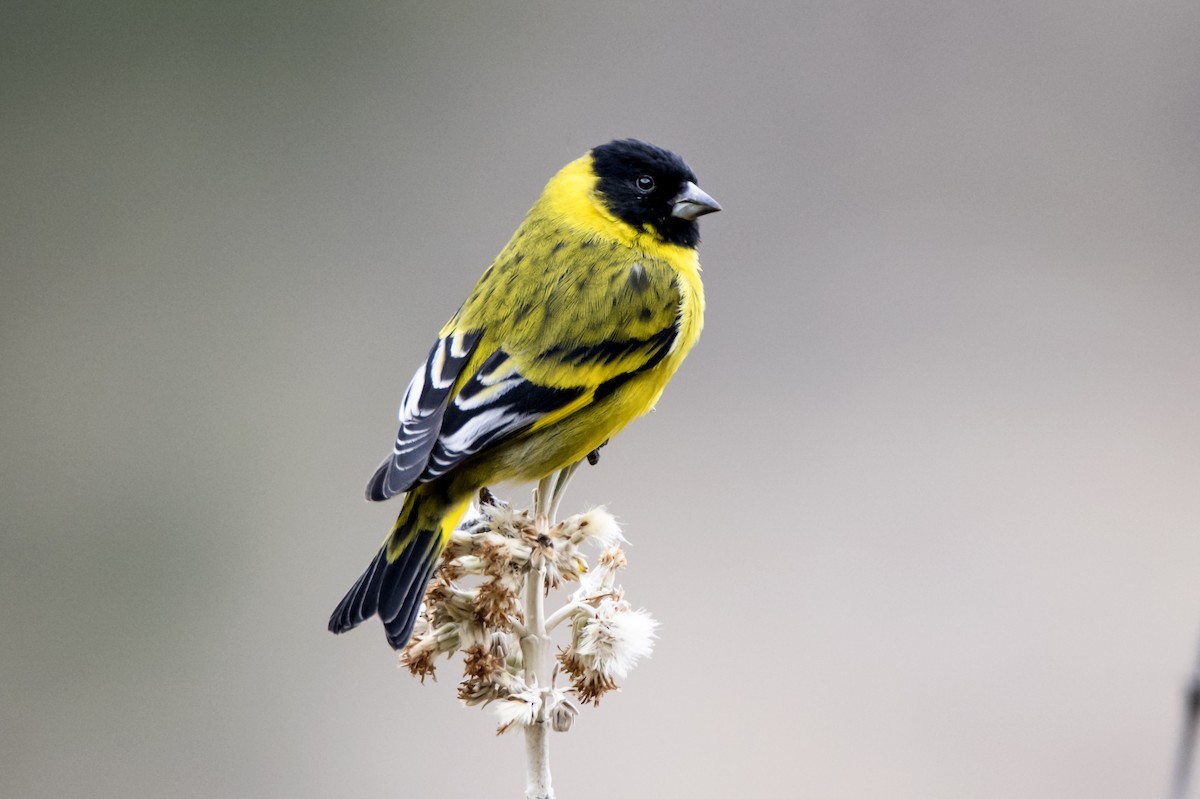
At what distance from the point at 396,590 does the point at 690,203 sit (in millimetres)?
1344

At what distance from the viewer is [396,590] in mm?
1964

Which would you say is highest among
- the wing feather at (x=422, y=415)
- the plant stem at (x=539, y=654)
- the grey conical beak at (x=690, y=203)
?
the grey conical beak at (x=690, y=203)

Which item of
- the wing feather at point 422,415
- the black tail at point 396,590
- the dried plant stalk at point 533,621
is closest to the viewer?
the dried plant stalk at point 533,621

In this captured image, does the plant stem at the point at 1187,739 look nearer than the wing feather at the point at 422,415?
Yes

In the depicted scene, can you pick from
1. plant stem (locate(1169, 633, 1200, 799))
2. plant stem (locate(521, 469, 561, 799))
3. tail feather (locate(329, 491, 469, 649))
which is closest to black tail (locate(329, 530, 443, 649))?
tail feather (locate(329, 491, 469, 649))

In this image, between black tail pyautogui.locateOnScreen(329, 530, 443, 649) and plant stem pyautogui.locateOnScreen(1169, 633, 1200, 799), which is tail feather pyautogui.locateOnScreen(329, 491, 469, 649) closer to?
black tail pyautogui.locateOnScreen(329, 530, 443, 649)

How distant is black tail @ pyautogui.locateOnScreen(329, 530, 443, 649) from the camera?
74.4 inches

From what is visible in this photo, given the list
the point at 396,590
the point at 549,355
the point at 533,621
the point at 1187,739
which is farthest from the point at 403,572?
the point at 1187,739

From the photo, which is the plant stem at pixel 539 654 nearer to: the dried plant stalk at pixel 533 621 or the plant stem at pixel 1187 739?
the dried plant stalk at pixel 533 621

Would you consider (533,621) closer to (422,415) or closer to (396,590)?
(396,590)

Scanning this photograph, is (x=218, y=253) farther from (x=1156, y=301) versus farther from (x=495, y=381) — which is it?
(x=1156, y=301)

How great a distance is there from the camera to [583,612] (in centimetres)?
172

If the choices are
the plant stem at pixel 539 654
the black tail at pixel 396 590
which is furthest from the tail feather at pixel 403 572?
the plant stem at pixel 539 654

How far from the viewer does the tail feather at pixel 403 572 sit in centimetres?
191
